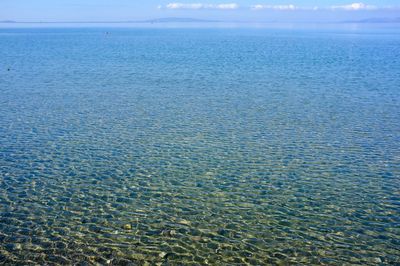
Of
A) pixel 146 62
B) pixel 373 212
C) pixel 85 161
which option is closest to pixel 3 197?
pixel 85 161

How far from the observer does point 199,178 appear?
17.0 m

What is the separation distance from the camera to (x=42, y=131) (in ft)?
76.4

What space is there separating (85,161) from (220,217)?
7805 millimetres

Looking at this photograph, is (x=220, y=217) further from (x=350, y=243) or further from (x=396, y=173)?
(x=396, y=173)

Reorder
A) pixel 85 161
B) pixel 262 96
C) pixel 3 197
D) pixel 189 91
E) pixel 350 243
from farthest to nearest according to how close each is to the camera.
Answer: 1. pixel 189 91
2. pixel 262 96
3. pixel 85 161
4. pixel 3 197
5. pixel 350 243

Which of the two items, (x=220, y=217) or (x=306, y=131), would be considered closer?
(x=220, y=217)

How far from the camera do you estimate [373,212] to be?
1408 centimetres

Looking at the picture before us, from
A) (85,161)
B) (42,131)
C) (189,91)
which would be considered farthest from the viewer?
(189,91)

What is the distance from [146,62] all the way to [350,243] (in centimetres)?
5320

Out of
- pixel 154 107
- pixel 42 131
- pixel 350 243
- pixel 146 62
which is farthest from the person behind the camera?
pixel 146 62

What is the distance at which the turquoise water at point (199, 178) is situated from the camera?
11883mm

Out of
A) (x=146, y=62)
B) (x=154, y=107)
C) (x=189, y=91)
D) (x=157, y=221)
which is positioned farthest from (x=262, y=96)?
(x=146, y=62)

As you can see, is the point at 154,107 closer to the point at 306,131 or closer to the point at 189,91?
the point at 189,91

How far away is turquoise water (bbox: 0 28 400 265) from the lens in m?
11.9
